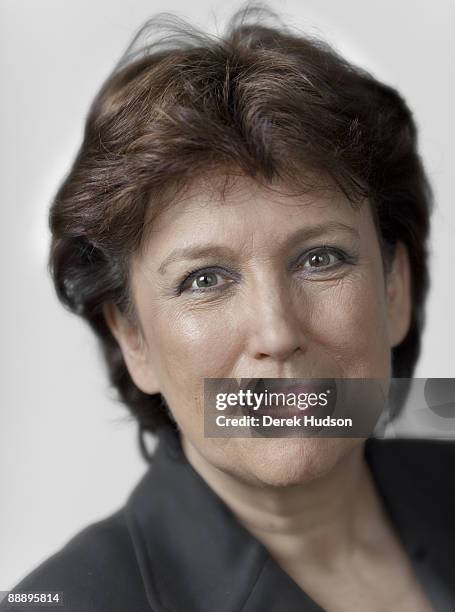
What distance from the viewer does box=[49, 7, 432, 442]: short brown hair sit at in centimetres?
85

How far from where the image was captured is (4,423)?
1.18 meters

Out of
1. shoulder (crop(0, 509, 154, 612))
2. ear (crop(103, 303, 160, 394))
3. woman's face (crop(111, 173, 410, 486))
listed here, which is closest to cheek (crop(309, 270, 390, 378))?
woman's face (crop(111, 173, 410, 486))

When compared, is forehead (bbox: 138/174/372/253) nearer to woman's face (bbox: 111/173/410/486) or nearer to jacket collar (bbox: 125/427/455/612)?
woman's face (bbox: 111/173/410/486)

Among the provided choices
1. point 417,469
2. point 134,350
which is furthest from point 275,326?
point 417,469

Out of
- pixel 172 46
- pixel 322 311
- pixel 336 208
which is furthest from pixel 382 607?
pixel 172 46

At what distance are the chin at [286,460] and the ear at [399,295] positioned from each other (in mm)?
208

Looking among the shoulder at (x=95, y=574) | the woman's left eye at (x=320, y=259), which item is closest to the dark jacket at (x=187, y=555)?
the shoulder at (x=95, y=574)

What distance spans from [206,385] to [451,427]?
424 millimetres

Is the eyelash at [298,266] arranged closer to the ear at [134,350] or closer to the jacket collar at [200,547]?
the ear at [134,350]

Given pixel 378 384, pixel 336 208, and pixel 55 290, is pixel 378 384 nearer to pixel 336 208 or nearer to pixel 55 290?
pixel 336 208

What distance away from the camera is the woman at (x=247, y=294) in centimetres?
85

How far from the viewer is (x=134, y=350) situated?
1.02 meters

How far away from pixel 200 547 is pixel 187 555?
2 cm

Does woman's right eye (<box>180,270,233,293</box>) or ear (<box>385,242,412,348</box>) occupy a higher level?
woman's right eye (<box>180,270,233,293</box>)
